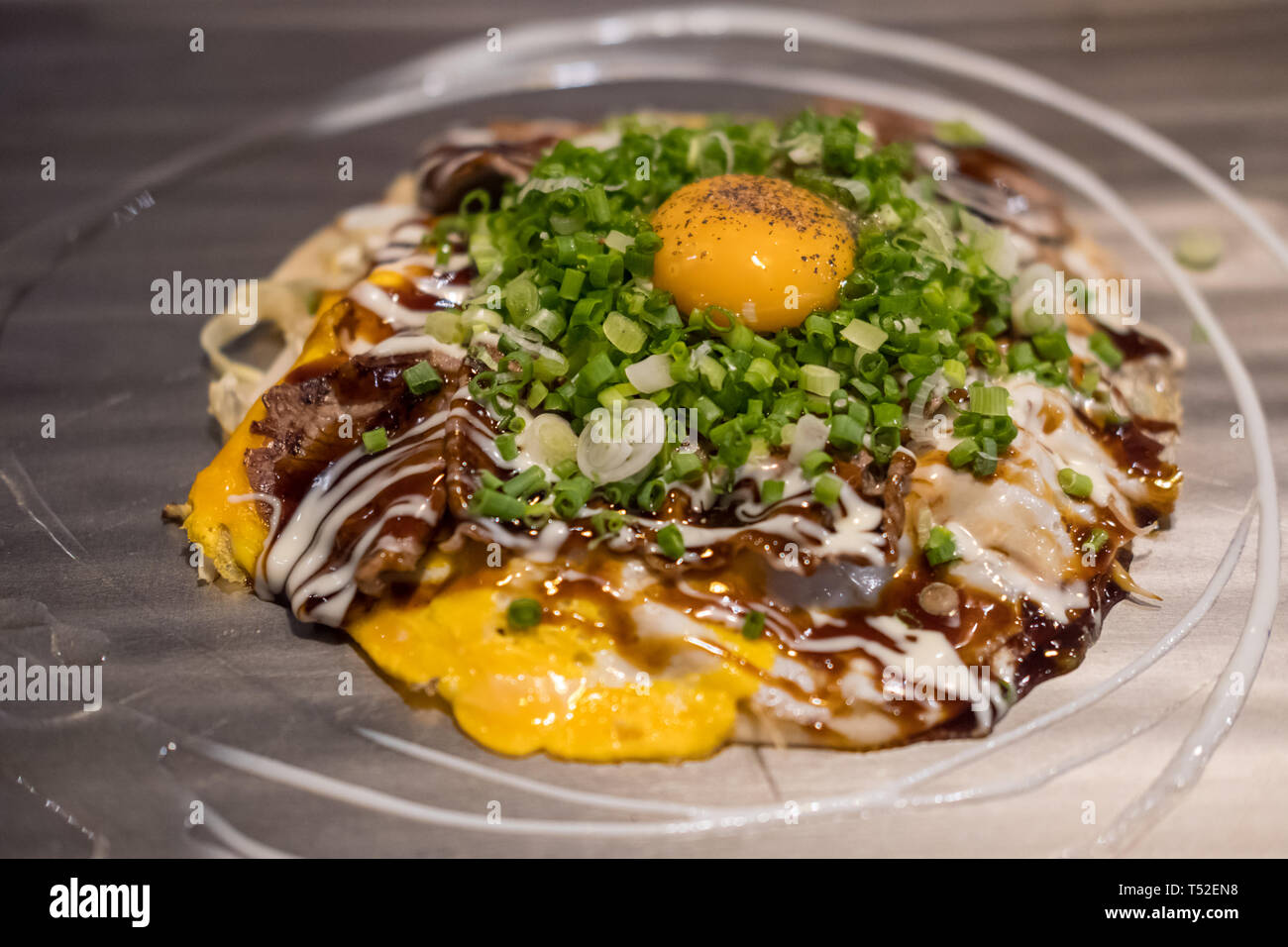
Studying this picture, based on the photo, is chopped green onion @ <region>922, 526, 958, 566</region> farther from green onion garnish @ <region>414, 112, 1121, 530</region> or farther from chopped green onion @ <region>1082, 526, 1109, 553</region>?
chopped green onion @ <region>1082, 526, 1109, 553</region>

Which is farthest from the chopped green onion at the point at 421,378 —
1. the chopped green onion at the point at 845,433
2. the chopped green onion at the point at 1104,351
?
the chopped green onion at the point at 1104,351

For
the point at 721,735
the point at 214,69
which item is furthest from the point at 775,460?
the point at 214,69

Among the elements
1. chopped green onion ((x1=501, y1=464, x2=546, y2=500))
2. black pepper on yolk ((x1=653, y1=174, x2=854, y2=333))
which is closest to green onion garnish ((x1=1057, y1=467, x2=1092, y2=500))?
black pepper on yolk ((x1=653, y1=174, x2=854, y2=333))

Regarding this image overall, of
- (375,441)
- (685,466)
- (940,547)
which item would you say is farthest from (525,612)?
(940,547)

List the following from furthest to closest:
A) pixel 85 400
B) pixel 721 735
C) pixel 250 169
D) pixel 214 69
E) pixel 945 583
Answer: pixel 214 69 < pixel 250 169 < pixel 85 400 < pixel 945 583 < pixel 721 735

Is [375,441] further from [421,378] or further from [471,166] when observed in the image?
[471,166]
